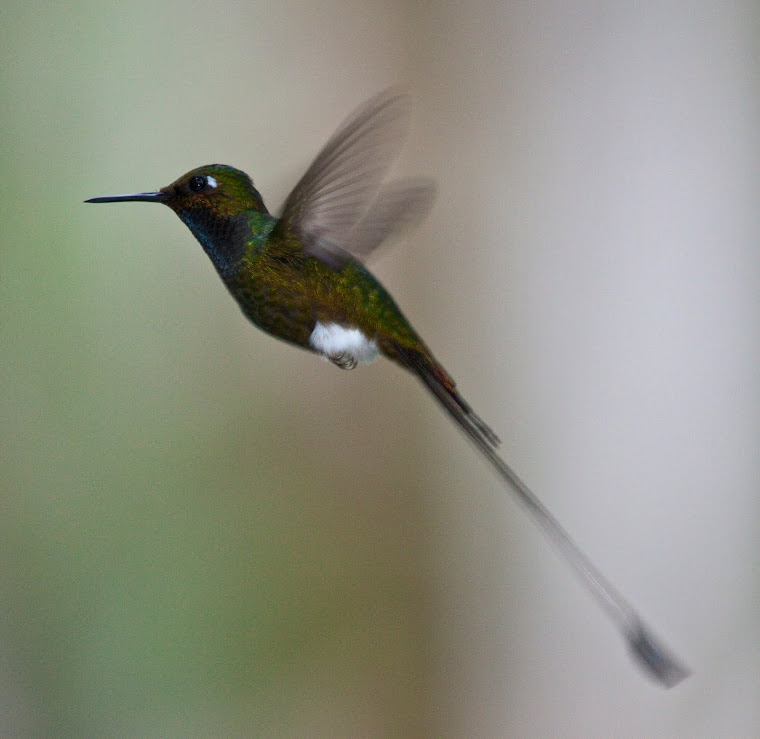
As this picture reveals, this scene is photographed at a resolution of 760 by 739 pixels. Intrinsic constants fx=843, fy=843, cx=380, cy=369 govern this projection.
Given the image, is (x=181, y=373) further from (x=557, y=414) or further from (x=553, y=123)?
(x=553, y=123)

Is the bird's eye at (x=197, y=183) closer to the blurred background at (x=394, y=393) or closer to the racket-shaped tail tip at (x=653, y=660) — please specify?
the racket-shaped tail tip at (x=653, y=660)

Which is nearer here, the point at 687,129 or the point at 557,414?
the point at 687,129

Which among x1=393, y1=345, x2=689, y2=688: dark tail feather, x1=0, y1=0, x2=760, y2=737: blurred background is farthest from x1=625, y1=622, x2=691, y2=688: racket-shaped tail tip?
x1=0, y1=0, x2=760, y2=737: blurred background

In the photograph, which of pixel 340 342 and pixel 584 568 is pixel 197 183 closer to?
pixel 340 342

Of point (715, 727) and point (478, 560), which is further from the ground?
point (478, 560)

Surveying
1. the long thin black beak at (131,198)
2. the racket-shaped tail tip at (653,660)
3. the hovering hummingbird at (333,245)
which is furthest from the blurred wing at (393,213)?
the racket-shaped tail tip at (653,660)

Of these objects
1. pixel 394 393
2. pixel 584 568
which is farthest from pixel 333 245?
pixel 394 393

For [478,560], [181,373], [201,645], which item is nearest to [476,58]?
[181,373]
